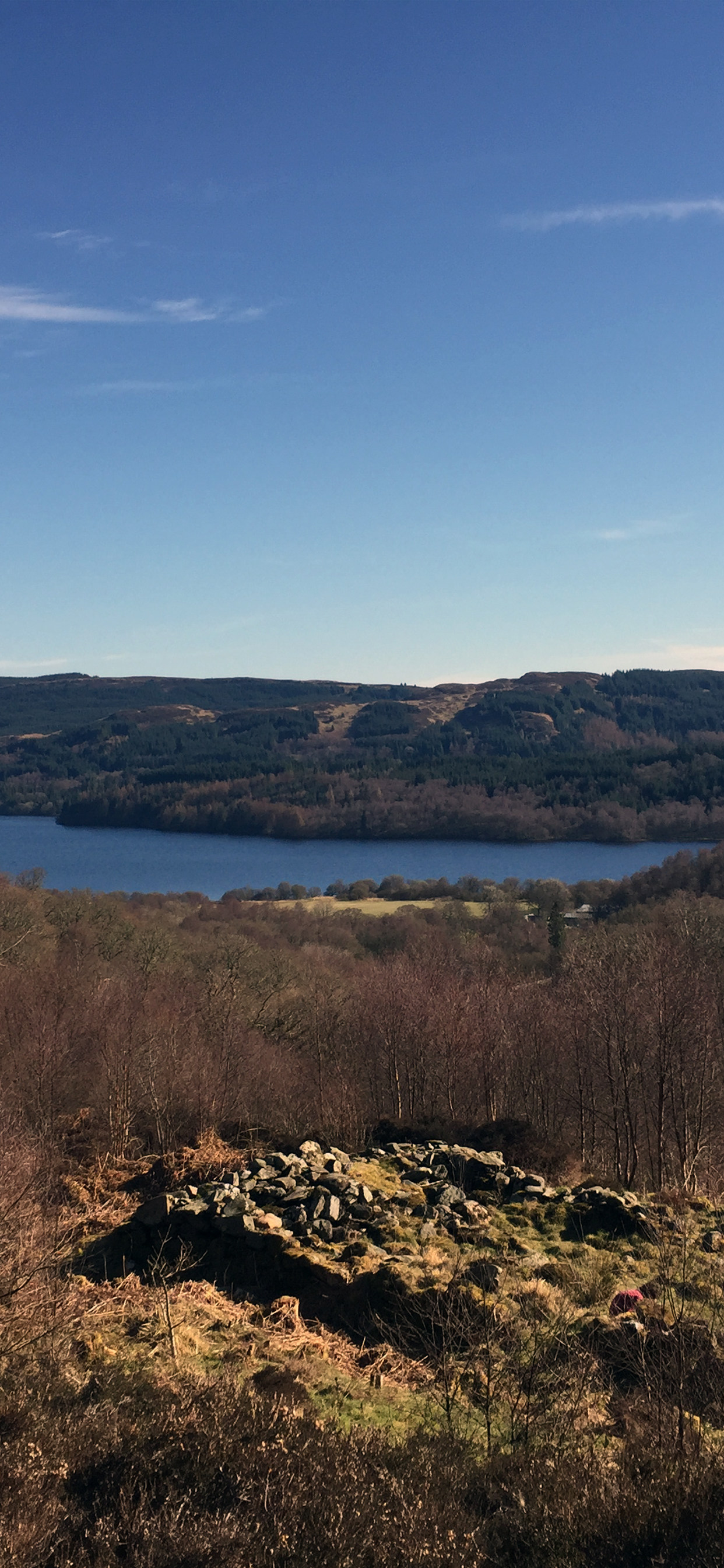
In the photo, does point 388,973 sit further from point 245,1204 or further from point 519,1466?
point 519,1466

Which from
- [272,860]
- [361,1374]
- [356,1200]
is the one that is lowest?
[272,860]

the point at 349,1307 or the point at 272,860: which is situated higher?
the point at 349,1307

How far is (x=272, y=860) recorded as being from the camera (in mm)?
137000

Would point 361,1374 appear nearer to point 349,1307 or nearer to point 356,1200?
point 349,1307

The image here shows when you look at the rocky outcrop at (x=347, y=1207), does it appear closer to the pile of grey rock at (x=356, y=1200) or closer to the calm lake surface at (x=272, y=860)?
the pile of grey rock at (x=356, y=1200)

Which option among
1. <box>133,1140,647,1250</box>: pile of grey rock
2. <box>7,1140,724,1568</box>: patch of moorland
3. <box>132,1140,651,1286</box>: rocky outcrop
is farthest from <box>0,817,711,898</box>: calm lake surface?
<box>7,1140,724,1568</box>: patch of moorland

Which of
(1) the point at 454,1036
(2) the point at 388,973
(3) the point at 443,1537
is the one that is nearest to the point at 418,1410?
(3) the point at 443,1537

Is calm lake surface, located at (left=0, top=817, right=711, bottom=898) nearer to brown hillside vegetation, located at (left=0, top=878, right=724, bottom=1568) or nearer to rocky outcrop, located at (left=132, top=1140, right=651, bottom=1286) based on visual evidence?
brown hillside vegetation, located at (left=0, top=878, right=724, bottom=1568)

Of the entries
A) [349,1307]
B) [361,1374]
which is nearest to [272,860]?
[349,1307]

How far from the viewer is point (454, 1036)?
116ft

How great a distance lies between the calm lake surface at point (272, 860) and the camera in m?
118

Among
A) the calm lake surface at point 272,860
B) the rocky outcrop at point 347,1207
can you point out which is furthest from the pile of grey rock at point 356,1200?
the calm lake surface at point 272,860

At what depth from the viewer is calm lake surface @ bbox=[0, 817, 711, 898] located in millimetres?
117500

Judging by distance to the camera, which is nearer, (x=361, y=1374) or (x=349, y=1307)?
(x=361, y=1374)
